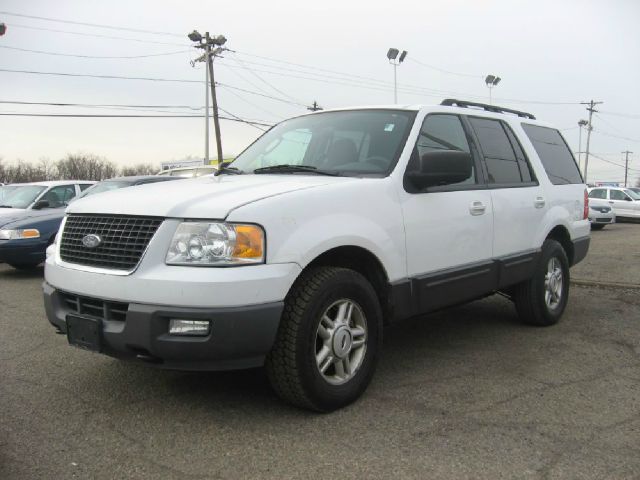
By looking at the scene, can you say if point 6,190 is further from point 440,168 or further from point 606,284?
point 606,284

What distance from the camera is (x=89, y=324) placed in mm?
3066

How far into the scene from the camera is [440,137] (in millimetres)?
4289

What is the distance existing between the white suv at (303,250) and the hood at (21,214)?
5.76m

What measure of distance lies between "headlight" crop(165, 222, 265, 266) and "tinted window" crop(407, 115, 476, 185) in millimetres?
1405

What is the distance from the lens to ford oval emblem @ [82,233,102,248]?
3.17m

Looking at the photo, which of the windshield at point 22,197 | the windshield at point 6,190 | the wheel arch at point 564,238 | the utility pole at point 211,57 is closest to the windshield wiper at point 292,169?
the wheel arch at point 564,238

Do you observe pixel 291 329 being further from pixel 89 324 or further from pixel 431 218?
pixel 431 218

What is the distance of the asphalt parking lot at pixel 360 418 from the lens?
8.80ft

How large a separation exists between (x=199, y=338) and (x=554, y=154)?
4.37 metres

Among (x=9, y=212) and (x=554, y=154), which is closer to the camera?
(x=554, y=154)

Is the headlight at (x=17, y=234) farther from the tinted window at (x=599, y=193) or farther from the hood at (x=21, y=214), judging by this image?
the tinted window at (x=599, y=193)

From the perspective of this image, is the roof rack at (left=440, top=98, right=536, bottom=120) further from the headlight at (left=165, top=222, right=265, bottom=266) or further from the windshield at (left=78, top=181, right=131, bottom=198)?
the windshield at (left=78, top=181, right=131, bottom=198)

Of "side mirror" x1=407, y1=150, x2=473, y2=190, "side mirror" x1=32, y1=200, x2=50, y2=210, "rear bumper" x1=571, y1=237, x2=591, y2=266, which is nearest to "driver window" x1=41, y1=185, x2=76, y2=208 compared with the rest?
"side mirror" x1=32, y1=200, x2=50, y2=210

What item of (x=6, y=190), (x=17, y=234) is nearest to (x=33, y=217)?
(x=17, y=234)
